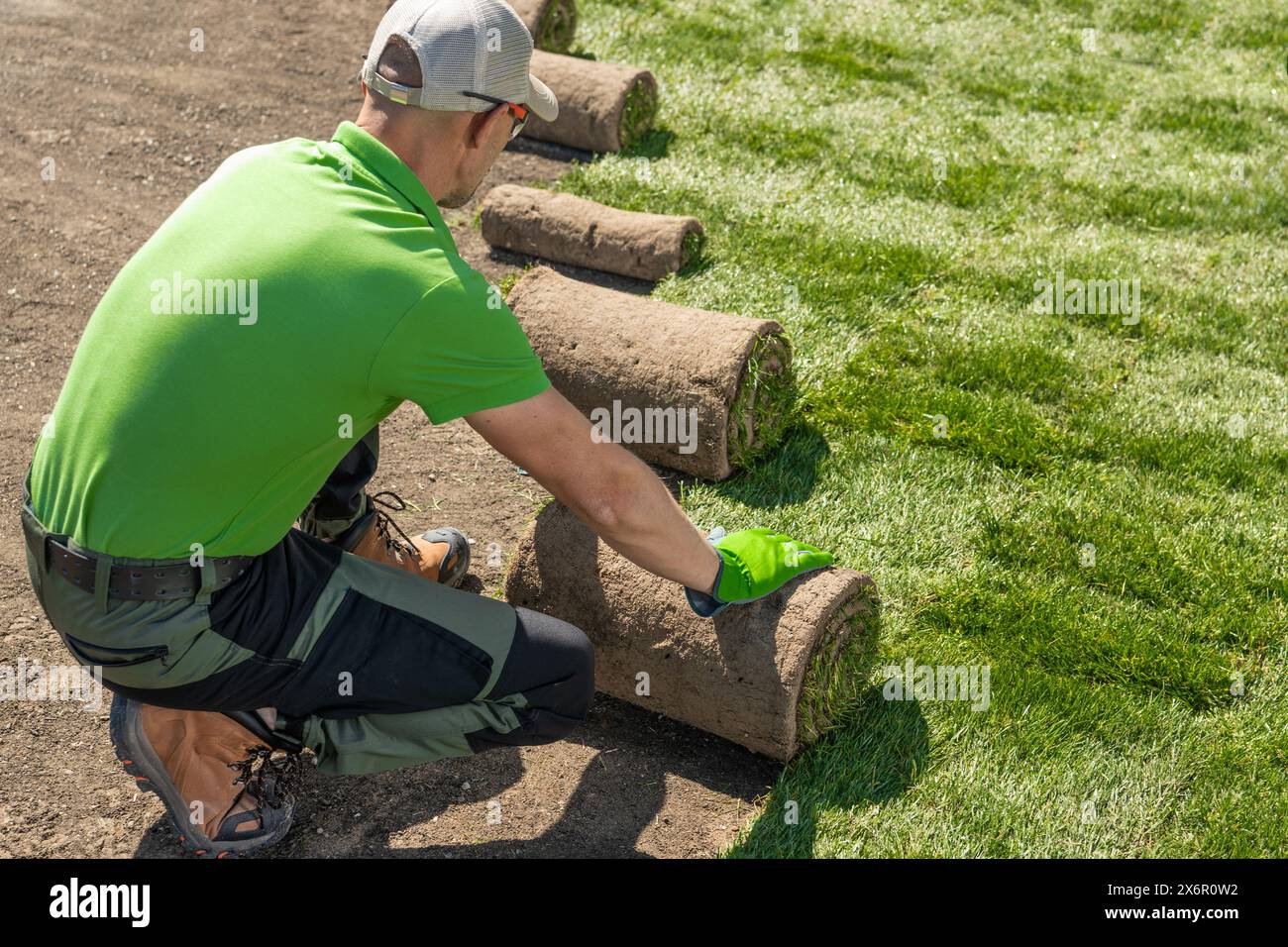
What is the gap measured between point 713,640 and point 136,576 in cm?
171

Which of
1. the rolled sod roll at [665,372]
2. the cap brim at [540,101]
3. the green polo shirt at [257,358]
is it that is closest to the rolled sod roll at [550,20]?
the rolled sod roll at [665,372]

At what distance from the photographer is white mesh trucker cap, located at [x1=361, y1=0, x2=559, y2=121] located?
10.4ft

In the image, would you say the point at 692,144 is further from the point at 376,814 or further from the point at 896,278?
the point at 376,814

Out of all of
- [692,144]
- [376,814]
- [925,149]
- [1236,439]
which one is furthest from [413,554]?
[925,149]

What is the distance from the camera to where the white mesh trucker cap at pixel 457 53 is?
10.4 ft

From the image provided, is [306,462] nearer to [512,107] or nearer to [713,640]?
[512,107]

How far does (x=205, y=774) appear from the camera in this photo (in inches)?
144

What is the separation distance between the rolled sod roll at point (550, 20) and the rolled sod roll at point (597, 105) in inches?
25.1

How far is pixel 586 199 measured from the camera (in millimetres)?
7293

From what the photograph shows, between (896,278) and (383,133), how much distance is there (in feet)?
12.9

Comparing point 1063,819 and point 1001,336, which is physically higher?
point 1001,336

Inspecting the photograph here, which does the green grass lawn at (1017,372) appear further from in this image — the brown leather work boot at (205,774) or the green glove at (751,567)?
the brown leather work boot at (205,774)

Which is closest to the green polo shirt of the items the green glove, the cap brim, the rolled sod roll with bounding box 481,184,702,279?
the cap brim

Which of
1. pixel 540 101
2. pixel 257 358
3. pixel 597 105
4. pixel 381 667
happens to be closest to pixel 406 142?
pixel 540 101
